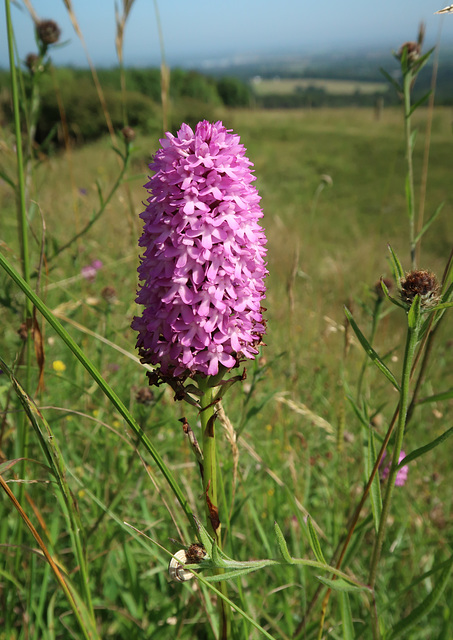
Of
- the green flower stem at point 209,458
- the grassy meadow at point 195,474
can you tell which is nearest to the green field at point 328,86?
the grassy meadow at point 195,474

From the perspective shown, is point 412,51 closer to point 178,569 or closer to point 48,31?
point 48,31

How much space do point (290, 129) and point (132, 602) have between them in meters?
30.4

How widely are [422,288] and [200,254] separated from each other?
57cm

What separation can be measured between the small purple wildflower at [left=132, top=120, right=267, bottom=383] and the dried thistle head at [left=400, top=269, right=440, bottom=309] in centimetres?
40

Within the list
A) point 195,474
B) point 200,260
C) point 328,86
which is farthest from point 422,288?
point 328,86

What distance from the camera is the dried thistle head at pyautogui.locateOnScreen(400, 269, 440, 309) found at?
115 cm

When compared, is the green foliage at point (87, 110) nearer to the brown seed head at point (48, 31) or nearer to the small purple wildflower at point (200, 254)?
the brown seed head at point (48, 31)

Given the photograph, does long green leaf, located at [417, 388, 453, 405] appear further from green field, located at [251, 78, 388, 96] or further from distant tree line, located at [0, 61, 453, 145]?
green field, located at [251, 78, 388, 96]

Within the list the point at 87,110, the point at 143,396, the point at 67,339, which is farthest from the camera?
the point at 87,110

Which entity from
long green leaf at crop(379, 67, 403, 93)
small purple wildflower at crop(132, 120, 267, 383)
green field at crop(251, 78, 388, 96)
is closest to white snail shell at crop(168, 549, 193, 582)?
small purple wildflower at crop(132, 120, 267, 383)

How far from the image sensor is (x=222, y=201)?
1299 mm

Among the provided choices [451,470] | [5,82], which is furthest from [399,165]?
[5,82]

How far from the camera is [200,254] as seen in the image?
1245mm

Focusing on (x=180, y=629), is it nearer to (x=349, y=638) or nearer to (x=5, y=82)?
(x=349, y=638)
